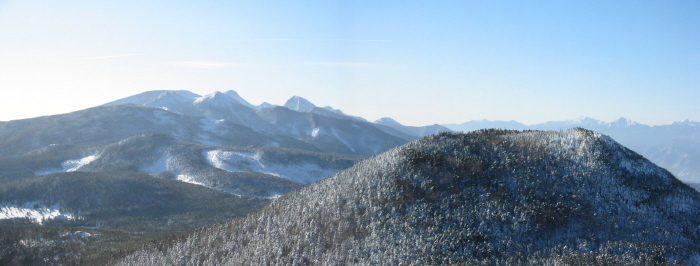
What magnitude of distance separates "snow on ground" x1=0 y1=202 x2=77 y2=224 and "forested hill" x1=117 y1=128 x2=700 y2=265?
5259 centimetres

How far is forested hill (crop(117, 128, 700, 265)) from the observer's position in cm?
2994

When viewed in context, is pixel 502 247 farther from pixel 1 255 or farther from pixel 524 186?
pixel 1 255

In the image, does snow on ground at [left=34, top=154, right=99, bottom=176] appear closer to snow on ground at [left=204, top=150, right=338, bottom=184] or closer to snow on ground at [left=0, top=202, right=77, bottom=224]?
snow on ground at [left=204, top=150, right=338, bottom=184]

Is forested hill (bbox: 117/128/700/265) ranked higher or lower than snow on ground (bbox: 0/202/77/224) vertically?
higher

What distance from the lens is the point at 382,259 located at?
1189 inches

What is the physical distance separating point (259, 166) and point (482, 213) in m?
120

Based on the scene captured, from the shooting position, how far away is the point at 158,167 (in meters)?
141

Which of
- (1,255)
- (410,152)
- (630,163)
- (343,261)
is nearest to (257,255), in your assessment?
(343,261)

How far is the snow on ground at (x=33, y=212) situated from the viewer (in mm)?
80375

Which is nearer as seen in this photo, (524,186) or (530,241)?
(530,241)

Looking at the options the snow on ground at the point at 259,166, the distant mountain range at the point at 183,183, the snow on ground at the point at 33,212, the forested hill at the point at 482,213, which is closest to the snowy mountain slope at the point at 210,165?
the snow on ground at the point at 259,166

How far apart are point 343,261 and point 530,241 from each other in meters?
12.9

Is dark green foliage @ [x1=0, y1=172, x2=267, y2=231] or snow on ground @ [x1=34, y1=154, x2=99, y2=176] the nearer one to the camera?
dark green foliage @ [x1=0, y1=172, x2=267, y2=231]

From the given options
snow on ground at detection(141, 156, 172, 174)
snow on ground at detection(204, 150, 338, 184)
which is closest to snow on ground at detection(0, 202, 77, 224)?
snow on ground at detection(141, 156, 172, 174)
